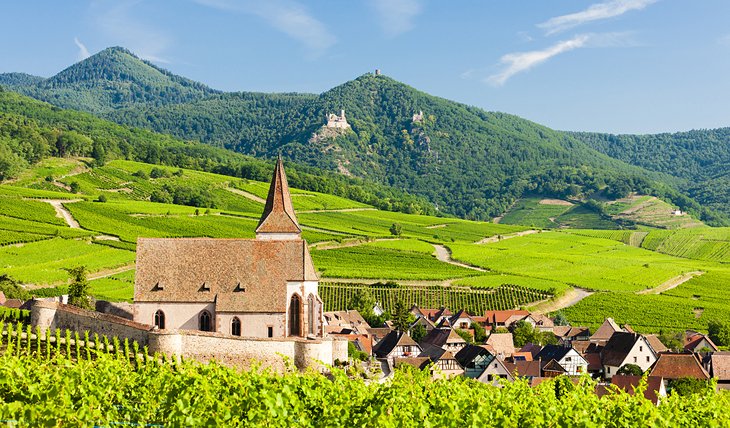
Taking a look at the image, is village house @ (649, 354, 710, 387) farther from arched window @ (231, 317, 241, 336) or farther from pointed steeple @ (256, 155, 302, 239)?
arched window @ (231, 317, 241, 336)

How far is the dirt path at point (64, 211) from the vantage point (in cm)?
10556

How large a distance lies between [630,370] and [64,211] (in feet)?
273

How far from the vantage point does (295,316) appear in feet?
156

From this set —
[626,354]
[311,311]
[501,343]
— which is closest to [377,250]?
[501,343]

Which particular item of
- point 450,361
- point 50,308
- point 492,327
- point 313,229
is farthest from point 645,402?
point 313,229

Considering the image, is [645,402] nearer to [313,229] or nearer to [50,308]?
[50,308]

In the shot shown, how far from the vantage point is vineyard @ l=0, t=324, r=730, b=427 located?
18.3 m

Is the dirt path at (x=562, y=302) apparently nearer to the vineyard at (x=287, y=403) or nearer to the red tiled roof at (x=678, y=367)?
the red tiled roof at (x=678, y=367)

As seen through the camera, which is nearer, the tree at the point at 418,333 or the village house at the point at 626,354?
the village house at the point at 626,354

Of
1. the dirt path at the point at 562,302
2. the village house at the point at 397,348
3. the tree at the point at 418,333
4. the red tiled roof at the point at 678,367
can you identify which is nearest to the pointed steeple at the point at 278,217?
the village house at the point at 397,348

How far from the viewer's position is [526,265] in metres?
125

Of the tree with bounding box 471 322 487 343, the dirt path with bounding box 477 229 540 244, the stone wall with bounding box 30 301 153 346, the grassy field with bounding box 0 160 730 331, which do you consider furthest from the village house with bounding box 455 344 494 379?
the dirt path with bounding box 477 229 540 244

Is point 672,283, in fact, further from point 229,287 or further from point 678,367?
point 229,287

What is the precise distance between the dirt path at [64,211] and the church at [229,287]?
203 feet
